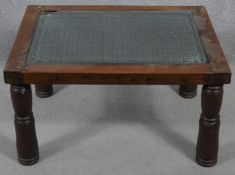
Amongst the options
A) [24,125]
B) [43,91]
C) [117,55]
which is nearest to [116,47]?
[117,55]

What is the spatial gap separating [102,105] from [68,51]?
438 mm

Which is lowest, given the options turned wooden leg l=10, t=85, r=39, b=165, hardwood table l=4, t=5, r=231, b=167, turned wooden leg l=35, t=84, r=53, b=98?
turned wooden leg l=35, t=84, r=53, b=98

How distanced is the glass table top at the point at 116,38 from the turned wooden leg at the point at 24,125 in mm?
92

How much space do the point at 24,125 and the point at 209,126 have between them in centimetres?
52

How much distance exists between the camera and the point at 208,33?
2008mm

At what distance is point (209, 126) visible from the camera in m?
1.89

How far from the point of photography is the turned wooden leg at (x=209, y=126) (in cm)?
183

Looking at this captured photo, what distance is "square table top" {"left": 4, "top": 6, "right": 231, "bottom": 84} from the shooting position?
1807 mm

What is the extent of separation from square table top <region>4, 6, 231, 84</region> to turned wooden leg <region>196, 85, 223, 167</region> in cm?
4

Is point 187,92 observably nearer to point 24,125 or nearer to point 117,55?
point 117,55

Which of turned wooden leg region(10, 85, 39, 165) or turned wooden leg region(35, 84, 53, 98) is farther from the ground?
turned wooden leg region(10, 85, 39, 165)

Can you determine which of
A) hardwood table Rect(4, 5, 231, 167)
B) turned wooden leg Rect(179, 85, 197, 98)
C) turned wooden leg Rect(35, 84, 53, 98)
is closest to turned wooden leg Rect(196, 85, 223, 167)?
hardwood table Rect(4, 5, 231, 167)

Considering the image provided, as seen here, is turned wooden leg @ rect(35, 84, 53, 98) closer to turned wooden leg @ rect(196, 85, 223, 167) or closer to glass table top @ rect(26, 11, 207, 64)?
glass table top @ rect(26, 11, 207, 64)

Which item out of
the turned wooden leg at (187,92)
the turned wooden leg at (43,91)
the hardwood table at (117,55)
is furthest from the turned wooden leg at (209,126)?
the turned wooden leg at (43,91)
